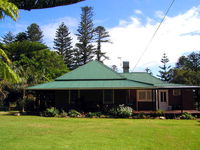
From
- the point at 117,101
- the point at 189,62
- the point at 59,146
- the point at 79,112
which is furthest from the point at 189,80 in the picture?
the point at 59,146

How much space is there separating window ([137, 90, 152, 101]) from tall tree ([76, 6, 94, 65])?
94.9ft

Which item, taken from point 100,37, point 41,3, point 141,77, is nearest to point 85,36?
point 100,37

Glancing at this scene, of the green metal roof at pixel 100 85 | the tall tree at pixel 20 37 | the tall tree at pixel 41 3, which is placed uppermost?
the tall tree at pixel 20 37

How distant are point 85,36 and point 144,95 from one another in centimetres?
3142

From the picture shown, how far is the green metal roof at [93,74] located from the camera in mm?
22062

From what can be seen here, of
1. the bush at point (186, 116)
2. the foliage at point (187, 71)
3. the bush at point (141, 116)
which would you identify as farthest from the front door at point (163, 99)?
the foliage at point (187, 71)

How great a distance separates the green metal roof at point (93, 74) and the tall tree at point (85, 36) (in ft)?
82.2

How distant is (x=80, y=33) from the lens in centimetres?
5062

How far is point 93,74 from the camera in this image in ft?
74.5

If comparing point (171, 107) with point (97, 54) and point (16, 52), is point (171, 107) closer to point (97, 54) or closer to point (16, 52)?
point (16, 52)

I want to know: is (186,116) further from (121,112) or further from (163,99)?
(121,112)

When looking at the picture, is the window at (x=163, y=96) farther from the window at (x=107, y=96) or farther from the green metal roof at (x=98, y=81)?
the window at (x=107, y=96)

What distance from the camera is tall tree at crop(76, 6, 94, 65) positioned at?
162ft

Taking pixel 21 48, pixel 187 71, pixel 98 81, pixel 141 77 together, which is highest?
pixel 21 48
